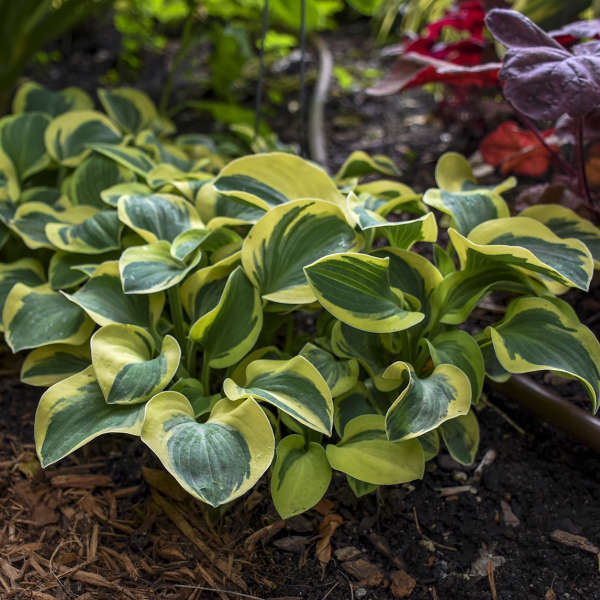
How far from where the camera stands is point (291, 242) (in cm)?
106

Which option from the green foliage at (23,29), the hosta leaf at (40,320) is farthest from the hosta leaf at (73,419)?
the green foliage at (23,29)

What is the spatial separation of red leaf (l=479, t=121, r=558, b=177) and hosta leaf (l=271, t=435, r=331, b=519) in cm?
82

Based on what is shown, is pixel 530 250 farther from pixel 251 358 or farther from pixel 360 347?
pixel 251 358

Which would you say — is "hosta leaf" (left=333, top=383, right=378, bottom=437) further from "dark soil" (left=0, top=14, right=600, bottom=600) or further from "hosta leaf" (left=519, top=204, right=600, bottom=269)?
"hosta leaf" (left=519, top=204, right=600, bottom=269)

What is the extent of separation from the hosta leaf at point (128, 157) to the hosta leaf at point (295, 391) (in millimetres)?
657

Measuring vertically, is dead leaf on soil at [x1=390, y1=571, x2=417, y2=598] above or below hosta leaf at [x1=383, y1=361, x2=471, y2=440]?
below

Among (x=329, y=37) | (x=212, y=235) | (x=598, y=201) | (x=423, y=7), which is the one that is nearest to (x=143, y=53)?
(x=329, y=37)

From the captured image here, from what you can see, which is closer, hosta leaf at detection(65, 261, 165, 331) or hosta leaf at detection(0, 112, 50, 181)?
hosta leaf at detection(65, 261, 165, 331)

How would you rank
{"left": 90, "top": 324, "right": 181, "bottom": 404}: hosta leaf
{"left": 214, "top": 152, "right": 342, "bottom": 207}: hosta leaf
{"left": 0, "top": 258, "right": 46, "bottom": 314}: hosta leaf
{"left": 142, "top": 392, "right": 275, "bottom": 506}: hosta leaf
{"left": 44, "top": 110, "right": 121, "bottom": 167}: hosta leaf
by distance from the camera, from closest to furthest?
1. {"left": 142, "top": 392, "right": 275, "bottom": 506}: hosta leaf
2. {"left": 90, "top": 324, "right": 181, "bottom": 404}: hosta leaf
3. {"left": 214, "top": 152, "right": 342, "bottom": 207}: hosta leaf
4. {"left": 0, "top": 258, "right": 46, "bottom": 314}: hosta leaf
5. {"left": 44, "top": 110, "right": 121, "bottom": 167}: hosta leaf

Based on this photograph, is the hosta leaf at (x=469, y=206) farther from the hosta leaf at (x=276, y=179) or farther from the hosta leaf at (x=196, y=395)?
the hosta leaf at (x=196, y=395)

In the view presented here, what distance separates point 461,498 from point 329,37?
8.59ft

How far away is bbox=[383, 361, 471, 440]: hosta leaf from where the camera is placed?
862 millimetres

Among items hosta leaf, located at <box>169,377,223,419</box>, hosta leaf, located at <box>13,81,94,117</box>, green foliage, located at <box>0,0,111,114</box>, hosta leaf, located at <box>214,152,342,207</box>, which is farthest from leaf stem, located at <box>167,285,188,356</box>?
green foliage, located at <box>0,0,111,114</box>

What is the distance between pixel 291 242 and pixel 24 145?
0.85 meters
